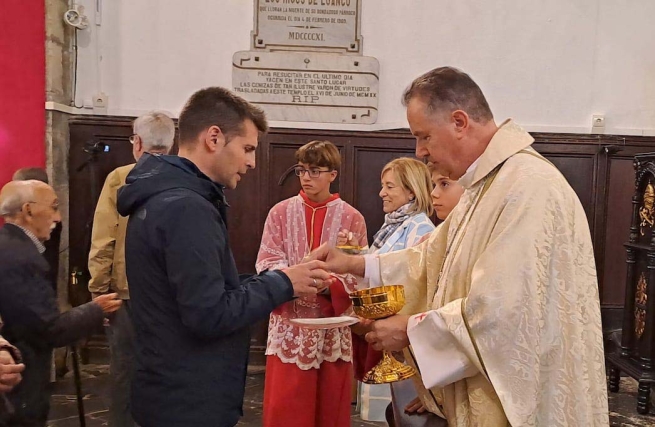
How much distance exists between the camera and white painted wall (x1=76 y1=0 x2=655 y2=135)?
5.85m

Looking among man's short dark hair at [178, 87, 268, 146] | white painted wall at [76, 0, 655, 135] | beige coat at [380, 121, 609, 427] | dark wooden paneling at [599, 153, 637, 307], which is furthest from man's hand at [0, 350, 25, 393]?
dark wooden paneling at [599, 153, 637, 307]

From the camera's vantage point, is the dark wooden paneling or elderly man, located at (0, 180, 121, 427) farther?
the dark wooden paneling

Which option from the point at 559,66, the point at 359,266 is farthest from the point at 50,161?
the point at 559,66

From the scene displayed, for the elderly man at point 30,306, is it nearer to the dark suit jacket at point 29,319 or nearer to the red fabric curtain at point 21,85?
the dark suit jacket at point 29,319

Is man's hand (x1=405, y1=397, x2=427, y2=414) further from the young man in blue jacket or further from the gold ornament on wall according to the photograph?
the gold ornament on wall

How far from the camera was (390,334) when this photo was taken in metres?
2.07

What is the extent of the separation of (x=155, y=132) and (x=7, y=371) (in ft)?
5.68

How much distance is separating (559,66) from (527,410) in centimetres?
485

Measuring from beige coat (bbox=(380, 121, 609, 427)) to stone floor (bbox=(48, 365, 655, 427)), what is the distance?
2.72m

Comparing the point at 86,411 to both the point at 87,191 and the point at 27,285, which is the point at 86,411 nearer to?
the point at 87,191

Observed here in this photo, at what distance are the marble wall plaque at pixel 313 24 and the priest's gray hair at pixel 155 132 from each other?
103 inches

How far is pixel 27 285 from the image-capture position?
2.49 m

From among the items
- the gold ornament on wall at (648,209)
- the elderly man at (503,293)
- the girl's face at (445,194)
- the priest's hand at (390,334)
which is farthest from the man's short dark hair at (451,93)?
the gold ornament on wall at (648,209)

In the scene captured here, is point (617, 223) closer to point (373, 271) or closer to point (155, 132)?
point (373, 271)
